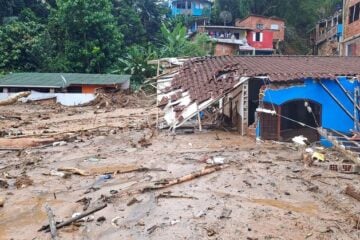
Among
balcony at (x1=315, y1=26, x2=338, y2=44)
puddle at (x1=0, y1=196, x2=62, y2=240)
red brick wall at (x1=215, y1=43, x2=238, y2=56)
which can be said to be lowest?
puddle at (x1=0, y1=196, x2=62, y2=240)

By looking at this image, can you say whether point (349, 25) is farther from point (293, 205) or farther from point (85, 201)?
point (85, 201)

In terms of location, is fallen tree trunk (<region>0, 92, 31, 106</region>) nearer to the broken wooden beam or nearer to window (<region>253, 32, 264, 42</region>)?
the broken wooden beam

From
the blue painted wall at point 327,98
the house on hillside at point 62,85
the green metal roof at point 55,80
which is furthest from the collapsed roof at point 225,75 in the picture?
the green metal roof at point 55,80

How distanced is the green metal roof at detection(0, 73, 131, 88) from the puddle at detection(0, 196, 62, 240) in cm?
2077

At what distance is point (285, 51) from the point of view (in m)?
47.0

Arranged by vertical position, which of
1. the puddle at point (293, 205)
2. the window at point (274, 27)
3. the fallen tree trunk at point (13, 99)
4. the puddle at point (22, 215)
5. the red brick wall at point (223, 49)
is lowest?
the puddle at point (22, 215)

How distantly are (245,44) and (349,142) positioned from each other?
31.8 meters

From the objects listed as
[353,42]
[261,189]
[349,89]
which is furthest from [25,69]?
[261,189]

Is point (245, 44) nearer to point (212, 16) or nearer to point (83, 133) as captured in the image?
point (212, 16)

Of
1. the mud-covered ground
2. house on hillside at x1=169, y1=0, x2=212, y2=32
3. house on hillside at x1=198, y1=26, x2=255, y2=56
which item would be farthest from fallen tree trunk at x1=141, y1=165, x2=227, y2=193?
house on hillside at x1=169, y1=0, x2=212, y2=32

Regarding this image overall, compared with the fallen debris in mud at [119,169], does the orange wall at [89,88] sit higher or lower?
higher

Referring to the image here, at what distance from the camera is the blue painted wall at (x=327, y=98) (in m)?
14.9

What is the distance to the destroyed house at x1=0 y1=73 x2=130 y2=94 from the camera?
28.9 meters

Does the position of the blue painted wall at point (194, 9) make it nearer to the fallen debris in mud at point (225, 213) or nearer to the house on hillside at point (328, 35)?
the house on hillside at point (328, 35)
